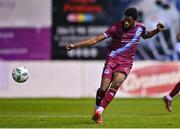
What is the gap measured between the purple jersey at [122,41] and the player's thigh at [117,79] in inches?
10.1

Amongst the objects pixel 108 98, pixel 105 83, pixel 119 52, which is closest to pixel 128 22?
pixel 119 52

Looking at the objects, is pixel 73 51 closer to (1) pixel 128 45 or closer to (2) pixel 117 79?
(1) pixel 128 45

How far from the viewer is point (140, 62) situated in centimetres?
2742

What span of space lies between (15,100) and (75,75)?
2.45 metres

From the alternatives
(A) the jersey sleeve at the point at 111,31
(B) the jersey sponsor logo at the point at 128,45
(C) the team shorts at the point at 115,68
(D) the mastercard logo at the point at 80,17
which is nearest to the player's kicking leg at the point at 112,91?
(C) the team shorts at the point at 115,68

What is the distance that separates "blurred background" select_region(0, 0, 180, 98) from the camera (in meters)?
27.3

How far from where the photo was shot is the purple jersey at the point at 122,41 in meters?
14.7

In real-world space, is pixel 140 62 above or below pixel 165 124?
below

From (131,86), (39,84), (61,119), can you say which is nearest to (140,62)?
(131,86)

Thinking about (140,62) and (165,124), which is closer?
(165,124)

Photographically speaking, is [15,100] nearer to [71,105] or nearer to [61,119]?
[71,105]

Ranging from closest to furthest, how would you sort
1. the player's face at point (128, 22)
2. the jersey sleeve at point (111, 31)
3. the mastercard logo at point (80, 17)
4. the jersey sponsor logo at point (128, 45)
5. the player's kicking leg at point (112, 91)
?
the player's kicking leg at point (112, 91)
the player's face at point (128, 22)
the jersey sleeve at point (111, 31)
the jersey sponsor logo at point (128, 45)
the mastercard logo at point (80, 17)

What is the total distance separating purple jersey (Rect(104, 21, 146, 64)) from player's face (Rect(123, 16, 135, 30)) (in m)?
0.11

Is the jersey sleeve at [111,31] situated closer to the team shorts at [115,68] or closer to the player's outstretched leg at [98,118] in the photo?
the team shorts at [115,68]
